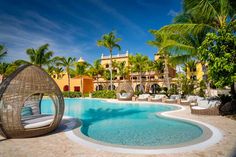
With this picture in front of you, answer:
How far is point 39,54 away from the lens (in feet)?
92.8

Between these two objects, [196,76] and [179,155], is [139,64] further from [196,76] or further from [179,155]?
[179,155]

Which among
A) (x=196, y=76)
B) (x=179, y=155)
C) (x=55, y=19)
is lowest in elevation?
(x=179, y=155)

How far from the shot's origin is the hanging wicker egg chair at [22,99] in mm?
6020

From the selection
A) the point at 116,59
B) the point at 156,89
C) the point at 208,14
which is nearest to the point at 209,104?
the point at 208,14

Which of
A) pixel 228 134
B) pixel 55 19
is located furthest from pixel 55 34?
pixel 228 134

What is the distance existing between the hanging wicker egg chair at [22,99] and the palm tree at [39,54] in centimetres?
2321

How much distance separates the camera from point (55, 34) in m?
20.6

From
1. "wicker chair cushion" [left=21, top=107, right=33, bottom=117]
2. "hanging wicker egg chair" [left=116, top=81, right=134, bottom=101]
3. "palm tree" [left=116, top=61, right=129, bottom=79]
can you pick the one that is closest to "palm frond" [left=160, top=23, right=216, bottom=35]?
"wicker chair cushion" [left=21, top=107, right=33, bottom=117]

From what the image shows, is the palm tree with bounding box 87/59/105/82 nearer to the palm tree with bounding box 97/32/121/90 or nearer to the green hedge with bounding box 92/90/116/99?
the palm tree with bounding box 97/32/121/90

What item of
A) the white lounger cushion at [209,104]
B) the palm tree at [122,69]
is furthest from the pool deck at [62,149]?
the palm tree at [122,69]

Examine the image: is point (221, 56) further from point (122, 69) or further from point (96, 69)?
point (96, 69)

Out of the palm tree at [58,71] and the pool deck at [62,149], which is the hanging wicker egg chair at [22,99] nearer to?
the pool deck at [62,149]

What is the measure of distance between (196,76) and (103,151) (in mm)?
36075

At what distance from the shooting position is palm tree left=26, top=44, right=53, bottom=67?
92.5ft
